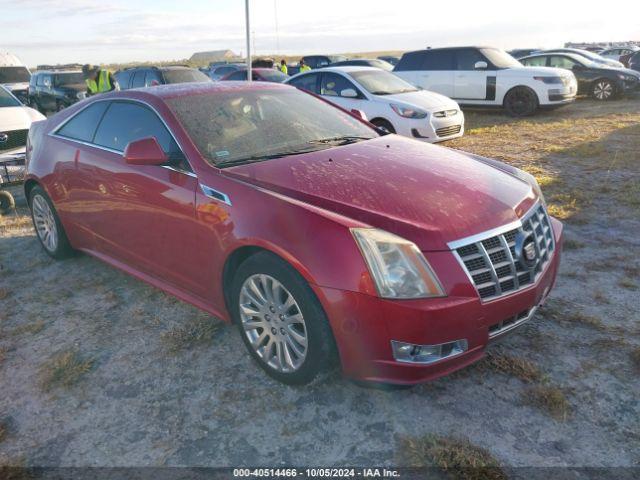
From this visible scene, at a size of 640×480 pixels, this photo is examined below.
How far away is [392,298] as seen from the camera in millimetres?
2371

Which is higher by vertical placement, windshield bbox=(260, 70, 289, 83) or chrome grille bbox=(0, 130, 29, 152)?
windshield bbox=(260, 70, 289, 83)

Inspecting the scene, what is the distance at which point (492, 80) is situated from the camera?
503 inches

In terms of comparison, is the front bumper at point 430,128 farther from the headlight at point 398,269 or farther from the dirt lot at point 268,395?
the headlight at point 398,269

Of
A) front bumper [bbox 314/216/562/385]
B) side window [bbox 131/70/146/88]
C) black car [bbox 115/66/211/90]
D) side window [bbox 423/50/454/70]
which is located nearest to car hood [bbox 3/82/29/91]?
black car [bbox 115/66/211/90]

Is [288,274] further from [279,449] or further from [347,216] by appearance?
[279,449]

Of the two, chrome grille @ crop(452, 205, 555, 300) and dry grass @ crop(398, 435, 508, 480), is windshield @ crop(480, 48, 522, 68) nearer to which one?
chrome grille @ crop(452, 205, 555, 300)

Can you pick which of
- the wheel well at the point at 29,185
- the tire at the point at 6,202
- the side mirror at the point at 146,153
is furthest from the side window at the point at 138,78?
the side mirror at the point at 146,153

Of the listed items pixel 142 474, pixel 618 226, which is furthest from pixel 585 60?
pixel 142 474

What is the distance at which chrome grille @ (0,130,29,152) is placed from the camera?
7.19 metres

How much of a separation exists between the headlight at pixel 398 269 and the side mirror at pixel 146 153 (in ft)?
4.79

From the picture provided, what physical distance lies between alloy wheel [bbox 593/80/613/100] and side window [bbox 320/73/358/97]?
10.6m

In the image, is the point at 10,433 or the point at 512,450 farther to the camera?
the point at 10,433

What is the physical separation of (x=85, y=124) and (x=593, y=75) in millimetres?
16164

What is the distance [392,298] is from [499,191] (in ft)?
3.45
